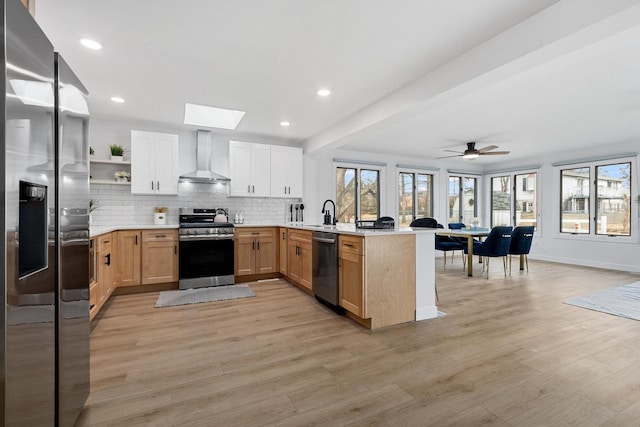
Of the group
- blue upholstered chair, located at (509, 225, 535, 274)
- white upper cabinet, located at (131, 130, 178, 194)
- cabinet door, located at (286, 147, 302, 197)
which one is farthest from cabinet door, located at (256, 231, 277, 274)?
blue upholstered chair, located at (509, 225, 535, 274)

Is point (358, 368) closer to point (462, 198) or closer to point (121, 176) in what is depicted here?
point (121, 176)

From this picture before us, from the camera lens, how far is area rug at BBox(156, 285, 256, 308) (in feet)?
12.0

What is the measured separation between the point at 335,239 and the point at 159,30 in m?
2.37

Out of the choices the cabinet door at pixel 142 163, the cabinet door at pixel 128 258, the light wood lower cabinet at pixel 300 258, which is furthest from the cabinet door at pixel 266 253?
the cabinet door at pixel 142 163

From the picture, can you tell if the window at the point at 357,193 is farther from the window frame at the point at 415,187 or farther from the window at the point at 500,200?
the window at the point at 500,200

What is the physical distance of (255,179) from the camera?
16.5 ft

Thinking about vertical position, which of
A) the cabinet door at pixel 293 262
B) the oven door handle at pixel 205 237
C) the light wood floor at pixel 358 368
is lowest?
the light wood floor at pixel 358 368

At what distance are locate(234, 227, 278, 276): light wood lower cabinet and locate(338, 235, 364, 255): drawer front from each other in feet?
6.34

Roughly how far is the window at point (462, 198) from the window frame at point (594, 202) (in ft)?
6.20

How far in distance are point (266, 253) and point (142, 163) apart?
2233mm

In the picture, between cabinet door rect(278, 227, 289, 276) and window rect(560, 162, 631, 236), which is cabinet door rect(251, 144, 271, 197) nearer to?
cabinet door rect(278, 227, 289, 276)

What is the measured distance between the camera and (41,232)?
1195mm

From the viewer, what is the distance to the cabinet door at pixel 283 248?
4684 millimetres

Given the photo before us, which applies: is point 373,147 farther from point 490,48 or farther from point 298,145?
point 490,48
